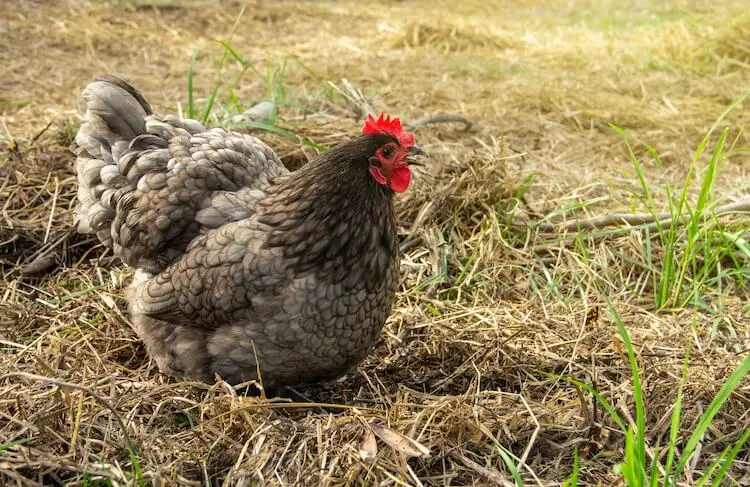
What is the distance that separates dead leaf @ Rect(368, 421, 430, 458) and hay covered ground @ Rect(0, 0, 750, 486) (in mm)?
11

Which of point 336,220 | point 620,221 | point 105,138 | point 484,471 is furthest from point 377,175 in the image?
point 620,221

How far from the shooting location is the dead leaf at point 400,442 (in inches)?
93.5

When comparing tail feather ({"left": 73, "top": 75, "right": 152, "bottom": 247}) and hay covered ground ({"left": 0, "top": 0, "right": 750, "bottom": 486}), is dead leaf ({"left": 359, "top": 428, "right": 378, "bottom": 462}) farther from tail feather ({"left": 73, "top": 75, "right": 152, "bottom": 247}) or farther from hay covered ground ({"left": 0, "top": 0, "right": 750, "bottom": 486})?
tail feather ({"left": 73, "top": 75, "right": 152, "bottom": 247})

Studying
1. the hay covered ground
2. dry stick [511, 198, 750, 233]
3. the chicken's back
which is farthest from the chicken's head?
dry stick [511, 198, 750, 233]

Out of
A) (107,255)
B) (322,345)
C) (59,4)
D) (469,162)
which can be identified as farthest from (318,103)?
(59,4)

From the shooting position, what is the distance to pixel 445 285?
3988 millimetres

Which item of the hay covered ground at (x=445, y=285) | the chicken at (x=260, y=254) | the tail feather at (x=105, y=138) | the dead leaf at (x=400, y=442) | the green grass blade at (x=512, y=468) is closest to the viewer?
the green grass blade at (x=512, y=468)

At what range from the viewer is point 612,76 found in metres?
7.48

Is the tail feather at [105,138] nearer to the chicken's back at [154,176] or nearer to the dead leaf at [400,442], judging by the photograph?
the chicken's back at [154,176]

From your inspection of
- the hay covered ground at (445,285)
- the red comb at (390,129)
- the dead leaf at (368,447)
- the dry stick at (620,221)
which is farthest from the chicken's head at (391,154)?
the dry stick at (620,221)

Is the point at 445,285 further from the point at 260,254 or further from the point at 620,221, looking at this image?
the point at 260,254

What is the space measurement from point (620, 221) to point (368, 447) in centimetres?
245

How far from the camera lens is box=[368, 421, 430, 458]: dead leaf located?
7.79 ft

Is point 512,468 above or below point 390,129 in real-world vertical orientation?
below
